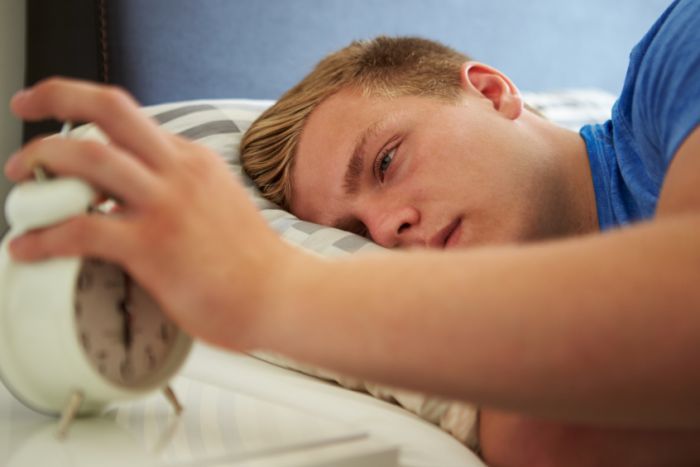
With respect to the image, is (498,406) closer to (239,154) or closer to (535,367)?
(535,367)

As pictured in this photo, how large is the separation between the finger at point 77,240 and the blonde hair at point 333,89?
0.68 metres

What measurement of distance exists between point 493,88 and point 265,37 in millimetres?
749

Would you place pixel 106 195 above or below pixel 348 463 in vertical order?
above

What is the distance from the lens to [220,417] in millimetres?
670

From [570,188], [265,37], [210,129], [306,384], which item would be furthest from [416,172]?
[265,37]

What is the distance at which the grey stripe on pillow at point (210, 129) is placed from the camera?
1383mm

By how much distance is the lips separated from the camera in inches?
40.0

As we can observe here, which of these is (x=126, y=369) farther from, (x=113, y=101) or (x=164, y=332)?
(x=113, y=101)

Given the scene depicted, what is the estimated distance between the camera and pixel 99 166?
524mm

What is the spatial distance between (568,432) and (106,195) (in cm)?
43

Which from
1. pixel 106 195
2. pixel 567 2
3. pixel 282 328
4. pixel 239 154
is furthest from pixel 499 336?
pixel 567 2

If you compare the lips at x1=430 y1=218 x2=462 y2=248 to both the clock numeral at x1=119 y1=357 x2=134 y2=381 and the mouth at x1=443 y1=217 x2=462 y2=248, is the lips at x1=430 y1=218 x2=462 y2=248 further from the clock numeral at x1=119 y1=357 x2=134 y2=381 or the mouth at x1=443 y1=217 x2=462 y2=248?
the clock numeral at x1=119 y1=357 x2=134 y2=381

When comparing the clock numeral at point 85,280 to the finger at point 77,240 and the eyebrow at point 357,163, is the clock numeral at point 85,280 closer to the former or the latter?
the finger at point 77,240

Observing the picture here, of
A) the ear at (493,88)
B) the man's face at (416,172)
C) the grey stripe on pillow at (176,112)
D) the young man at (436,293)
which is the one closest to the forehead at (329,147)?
the man's face at (416,172)
